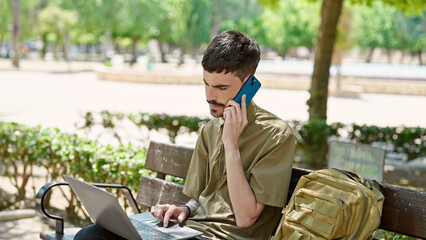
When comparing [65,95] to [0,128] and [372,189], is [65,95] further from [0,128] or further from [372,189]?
[372,189]

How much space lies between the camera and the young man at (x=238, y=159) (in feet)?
8.16

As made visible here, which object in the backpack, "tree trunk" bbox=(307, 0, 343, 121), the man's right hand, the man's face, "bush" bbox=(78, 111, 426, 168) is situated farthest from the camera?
"tree trunk" bbox=(307, 0, 343, 121)

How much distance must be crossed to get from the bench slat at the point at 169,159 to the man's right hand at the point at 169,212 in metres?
0.64

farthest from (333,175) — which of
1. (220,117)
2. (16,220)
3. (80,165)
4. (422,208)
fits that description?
(16,220)

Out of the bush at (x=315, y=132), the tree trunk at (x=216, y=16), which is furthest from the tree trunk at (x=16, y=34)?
the bush at (x=315, y=132)

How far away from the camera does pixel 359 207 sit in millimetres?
2191

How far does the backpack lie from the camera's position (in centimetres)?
219

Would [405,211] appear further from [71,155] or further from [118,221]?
[71,155]

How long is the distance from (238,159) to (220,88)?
0.36 metres

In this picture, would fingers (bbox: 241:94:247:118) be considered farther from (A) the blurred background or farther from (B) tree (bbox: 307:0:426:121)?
(B) tree (bbox: 307:0:426:121)

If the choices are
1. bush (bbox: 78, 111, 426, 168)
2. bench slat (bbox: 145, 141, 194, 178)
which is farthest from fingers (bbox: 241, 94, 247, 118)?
bush (bbox: 78, 111, 426, 168)

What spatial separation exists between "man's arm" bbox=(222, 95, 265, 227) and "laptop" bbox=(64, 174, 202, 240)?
239 mm

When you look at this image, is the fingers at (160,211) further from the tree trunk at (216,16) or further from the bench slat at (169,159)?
the tree trunk at (216,16)

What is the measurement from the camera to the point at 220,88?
8.57ft
